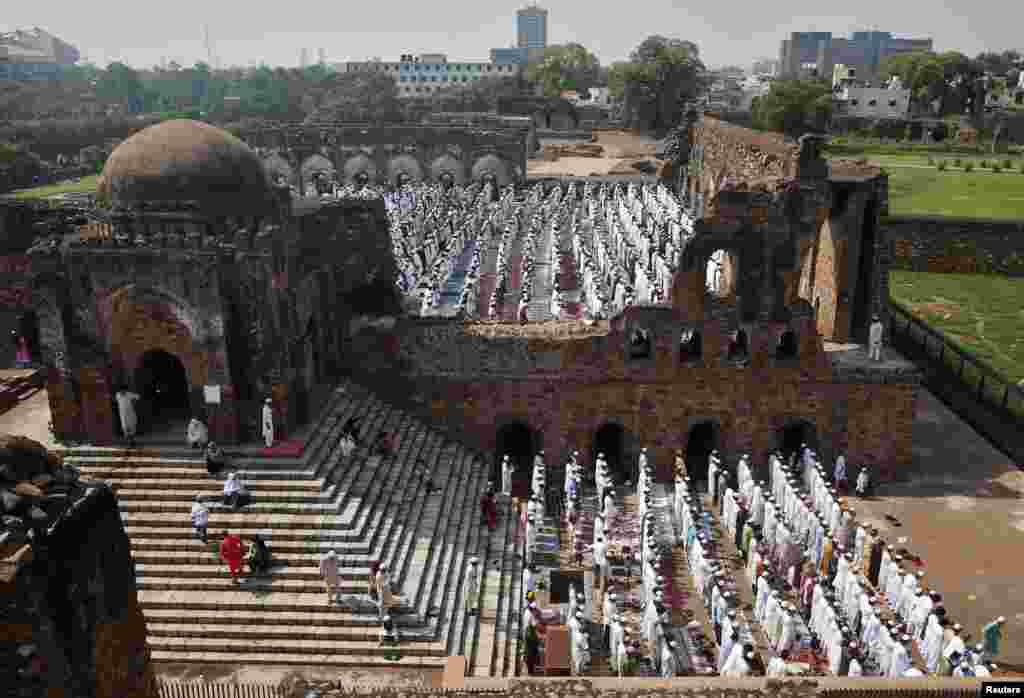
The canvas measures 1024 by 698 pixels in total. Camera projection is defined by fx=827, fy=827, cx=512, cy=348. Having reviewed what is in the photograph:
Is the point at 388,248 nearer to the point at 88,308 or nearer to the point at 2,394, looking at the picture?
the point at 88,308

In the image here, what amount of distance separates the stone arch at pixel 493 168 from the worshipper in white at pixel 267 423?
3241 cm

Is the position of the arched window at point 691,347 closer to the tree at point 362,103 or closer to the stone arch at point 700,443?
the stone arch at point 700,443

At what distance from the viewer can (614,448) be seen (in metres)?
16.7

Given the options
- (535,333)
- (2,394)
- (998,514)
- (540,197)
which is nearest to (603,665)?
(535,333)

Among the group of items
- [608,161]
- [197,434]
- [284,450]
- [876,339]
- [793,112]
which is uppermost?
[793,112]

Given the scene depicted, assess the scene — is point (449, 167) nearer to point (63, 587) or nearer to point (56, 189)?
point (56, 189)

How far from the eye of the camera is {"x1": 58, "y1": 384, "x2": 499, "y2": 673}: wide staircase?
10203 mm

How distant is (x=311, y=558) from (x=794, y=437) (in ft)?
32.9

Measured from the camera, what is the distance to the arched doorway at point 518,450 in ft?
53.1

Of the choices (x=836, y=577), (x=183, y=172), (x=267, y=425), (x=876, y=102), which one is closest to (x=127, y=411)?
(x=267, y=425)

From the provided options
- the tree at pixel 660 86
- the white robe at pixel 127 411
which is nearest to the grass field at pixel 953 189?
the tree at pixel 660 86

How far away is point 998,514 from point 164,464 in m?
13.6

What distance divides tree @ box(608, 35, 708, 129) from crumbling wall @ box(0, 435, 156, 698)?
64.2 metres

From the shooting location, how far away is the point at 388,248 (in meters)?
16.9
